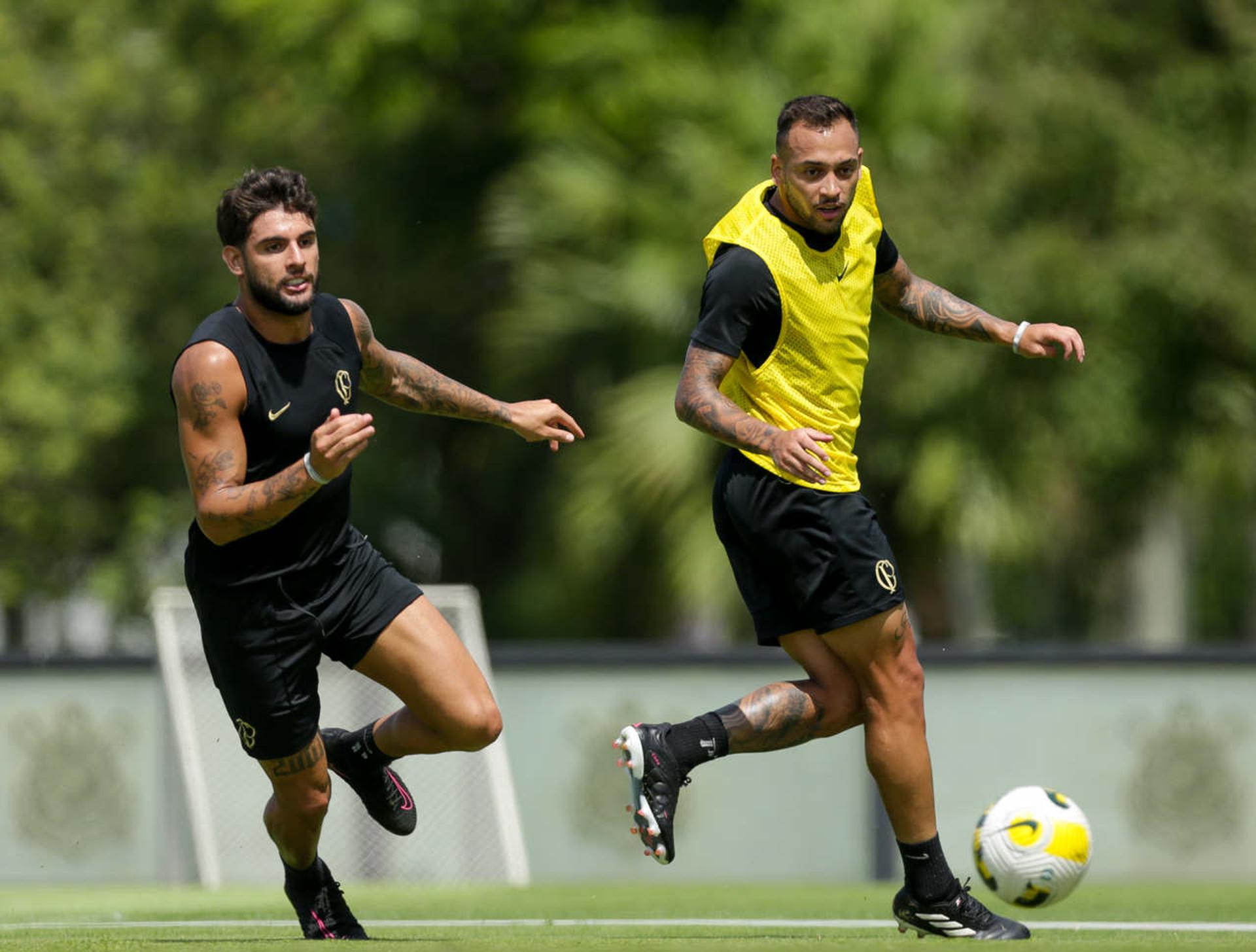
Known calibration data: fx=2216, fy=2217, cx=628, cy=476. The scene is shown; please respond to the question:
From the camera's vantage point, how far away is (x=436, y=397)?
7695mm

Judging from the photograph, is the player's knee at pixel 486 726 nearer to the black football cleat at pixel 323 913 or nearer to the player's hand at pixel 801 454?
the black football cleat at pixel 323 913

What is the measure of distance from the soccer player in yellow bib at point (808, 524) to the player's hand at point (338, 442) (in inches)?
40.5

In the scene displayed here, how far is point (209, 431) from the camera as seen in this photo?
6.73 metres

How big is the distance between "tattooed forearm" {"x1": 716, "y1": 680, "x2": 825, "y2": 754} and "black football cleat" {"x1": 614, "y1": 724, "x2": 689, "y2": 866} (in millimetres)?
227

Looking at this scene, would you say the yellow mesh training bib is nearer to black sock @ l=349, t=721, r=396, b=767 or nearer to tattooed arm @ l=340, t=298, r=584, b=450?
tattooed arm @ l=340, t=298, r=584, b=450

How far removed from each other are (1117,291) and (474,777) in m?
7.75

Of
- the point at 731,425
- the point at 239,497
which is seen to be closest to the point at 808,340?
the point at 731,425

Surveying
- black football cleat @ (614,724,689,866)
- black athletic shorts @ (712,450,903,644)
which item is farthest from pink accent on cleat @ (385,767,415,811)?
black athletic shorts @ (712,450,903,644)

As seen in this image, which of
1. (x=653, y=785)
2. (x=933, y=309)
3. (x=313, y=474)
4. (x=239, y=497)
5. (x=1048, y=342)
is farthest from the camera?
(x=933, y=309)

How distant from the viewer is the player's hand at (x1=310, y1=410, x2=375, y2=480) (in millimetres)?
A: 6402

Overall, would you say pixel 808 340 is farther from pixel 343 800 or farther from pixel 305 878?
pixel 343 800

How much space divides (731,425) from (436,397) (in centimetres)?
137

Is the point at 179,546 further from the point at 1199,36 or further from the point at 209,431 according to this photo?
the point at 209,431

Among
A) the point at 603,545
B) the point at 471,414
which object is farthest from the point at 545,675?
the point at 471,414
